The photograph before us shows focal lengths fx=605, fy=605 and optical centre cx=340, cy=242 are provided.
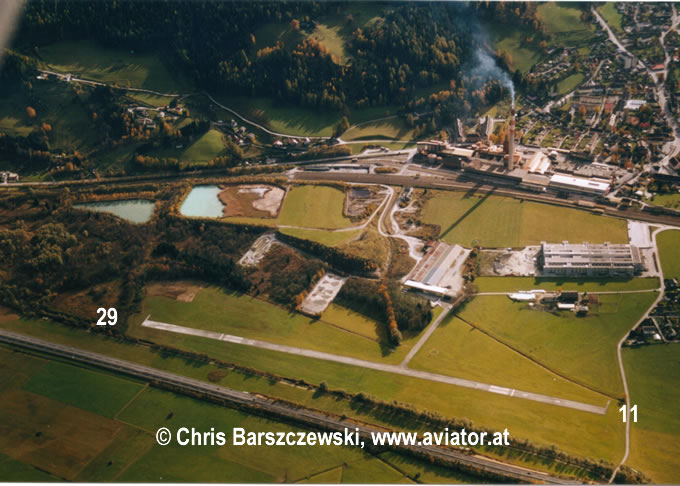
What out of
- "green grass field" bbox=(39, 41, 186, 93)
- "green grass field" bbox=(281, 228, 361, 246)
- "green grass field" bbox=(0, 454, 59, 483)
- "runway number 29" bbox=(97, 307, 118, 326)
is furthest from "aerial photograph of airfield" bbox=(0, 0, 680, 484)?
"runway number 29" bbox=(97, 307, 118, 326)

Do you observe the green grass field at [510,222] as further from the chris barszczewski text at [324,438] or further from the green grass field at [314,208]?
the chris barszczewski text at [324,438]

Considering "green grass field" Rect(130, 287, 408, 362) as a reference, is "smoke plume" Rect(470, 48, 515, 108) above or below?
above

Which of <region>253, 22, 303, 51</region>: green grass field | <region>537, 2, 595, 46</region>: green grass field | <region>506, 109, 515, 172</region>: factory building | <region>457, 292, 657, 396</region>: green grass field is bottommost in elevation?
<region>457, 292, 657, 396</region>: green grass field

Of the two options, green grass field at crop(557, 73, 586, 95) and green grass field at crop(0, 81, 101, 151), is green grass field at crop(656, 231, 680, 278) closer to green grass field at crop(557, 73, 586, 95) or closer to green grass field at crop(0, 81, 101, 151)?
green grass field at crop(557, 73, 586, 95)

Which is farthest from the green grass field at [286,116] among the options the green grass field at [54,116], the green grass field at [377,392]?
the green grass field at [377,392]

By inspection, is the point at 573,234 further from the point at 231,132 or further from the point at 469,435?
the point at 231,132

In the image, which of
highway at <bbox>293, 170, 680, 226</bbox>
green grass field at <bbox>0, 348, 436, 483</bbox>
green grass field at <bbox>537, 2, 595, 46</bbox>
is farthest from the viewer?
green grass field at <bbox>537, 2, 595, 46</bbox>

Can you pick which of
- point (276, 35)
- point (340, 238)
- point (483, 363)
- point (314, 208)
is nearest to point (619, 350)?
point (483, 363)
